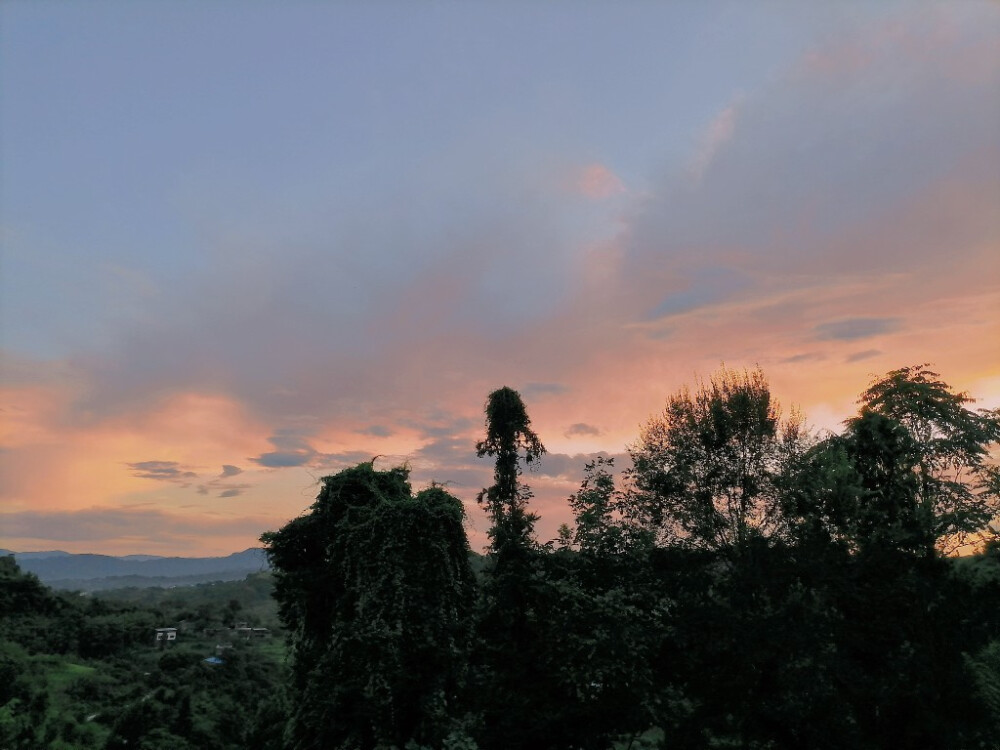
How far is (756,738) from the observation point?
1577 centimetres

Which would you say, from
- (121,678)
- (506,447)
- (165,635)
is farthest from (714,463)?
(165,635)

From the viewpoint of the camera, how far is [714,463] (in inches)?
1195

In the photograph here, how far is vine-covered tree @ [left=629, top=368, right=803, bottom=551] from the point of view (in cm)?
2920

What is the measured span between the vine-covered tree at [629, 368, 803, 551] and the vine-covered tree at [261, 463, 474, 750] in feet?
45.3

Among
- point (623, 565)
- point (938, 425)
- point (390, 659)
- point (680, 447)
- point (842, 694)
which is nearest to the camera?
point (842, 694)

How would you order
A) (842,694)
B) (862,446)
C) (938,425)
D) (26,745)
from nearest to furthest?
(842,694) → (862,446) → (938,425) → (26,745)

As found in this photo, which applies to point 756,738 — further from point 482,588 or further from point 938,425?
point 938,425

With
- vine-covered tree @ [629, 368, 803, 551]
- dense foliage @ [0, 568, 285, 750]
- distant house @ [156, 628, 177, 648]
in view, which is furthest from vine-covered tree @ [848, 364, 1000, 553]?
distant house @ [156, 628, 177, 648]

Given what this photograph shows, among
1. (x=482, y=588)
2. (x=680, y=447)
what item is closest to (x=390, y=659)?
(x=482, y=588)

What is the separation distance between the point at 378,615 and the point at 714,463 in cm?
1915

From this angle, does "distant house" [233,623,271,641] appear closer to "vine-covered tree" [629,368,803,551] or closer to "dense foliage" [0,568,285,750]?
"dense foliage" [0,568,285,750]

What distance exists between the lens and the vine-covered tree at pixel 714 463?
29203 millimetres

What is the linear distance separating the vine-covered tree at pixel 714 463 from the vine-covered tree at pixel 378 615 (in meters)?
13.8

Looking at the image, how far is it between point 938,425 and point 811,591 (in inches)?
913
